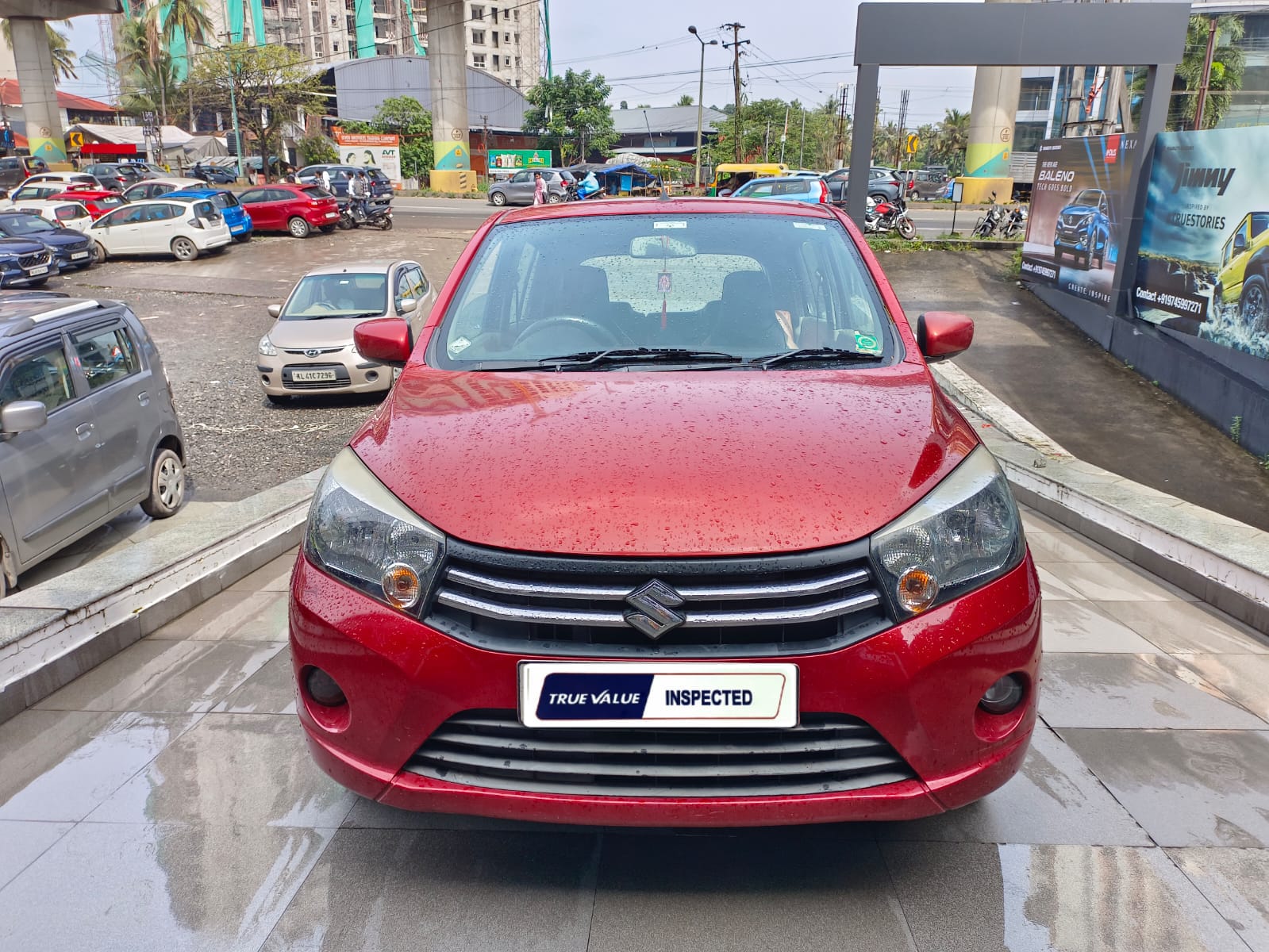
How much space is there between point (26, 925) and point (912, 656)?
7.53ft

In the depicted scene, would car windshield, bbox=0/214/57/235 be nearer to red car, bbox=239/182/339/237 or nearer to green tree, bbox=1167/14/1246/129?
red car, bbox=239/182/339/237

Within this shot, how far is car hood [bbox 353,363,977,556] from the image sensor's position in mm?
2107

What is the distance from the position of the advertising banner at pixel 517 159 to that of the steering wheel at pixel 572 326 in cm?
6154

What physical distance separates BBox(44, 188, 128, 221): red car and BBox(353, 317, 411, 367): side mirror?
28.9 m

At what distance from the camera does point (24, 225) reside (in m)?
21.5

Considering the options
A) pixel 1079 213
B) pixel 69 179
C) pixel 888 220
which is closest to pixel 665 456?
pixel 1079 213

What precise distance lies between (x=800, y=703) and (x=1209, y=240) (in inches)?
365

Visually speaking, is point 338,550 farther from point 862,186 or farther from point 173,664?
point 862,186

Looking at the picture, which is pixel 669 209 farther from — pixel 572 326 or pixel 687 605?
pixel 687 605

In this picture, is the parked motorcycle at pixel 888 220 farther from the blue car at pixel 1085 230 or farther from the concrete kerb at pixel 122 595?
the concrete kerb at pixel 122 595

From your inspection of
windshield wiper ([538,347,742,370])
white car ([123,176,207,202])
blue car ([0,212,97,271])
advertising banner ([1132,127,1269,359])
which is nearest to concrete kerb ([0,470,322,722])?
windshield wiper ([538,347,742,370])

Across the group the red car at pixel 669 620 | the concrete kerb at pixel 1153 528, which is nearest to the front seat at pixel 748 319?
the red car at pixel 669 620

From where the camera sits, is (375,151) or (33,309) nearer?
(33,309)

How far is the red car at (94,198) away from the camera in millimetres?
28266
